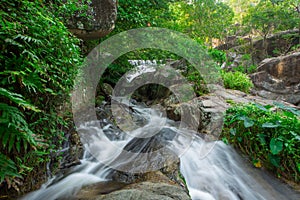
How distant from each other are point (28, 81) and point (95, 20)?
2896mm

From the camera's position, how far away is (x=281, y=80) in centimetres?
857

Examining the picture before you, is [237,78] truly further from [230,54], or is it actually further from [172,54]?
[230,54]

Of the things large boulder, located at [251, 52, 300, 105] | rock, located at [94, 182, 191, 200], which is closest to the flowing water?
rock, located at [94, 182, 191, 200]

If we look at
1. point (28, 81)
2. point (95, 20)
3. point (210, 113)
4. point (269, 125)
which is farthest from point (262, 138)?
point (95, 20)

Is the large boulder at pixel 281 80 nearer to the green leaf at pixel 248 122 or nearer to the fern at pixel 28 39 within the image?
the green leaf at pixel 248 122

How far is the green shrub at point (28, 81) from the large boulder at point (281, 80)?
8.80 metres

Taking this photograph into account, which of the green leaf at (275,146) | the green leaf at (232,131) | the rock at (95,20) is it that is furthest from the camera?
the rock at (95,20)

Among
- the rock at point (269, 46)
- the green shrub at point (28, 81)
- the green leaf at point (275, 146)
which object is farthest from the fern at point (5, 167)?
the rock at point (269, 46)

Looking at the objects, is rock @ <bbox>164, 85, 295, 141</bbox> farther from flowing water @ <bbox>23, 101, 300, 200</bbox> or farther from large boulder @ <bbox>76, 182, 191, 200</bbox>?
large boulder @ <bbox>76, 182, 191, 200</bbox>

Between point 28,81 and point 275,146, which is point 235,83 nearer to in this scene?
point 275,146

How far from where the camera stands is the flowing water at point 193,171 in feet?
7.63

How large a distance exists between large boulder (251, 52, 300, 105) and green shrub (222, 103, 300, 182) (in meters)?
6.04

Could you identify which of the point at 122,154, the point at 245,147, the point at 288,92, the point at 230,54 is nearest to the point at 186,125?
the point at 245,147

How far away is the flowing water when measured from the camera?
233cm
